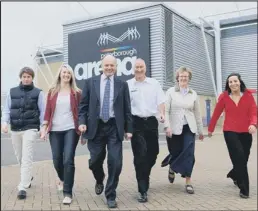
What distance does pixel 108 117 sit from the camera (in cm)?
487

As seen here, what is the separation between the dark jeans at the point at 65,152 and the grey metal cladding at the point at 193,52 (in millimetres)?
28251

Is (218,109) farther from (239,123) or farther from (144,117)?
(144,117)

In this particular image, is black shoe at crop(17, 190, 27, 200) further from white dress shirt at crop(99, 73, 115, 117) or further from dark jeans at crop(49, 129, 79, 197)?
white dress shirt at crop(99, 73, 115, 117)

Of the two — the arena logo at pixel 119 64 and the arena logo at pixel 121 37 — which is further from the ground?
the arena logo at pixel 121 37

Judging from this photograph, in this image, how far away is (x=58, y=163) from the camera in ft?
17.4

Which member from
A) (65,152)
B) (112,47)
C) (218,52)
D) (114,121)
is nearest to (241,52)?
(218,52)

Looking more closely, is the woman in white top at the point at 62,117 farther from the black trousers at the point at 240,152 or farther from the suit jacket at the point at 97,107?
the black trousers at the point at 240,152

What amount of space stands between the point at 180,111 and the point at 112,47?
96.7ft

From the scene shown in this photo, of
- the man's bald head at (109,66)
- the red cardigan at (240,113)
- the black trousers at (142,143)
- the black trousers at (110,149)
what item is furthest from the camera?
the red cardigan at (240,113)

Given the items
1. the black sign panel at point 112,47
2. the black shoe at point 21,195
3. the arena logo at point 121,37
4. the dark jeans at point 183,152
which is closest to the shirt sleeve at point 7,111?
the black shoe at point 21,195

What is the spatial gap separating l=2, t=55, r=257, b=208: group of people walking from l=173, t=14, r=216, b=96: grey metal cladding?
1075 inches

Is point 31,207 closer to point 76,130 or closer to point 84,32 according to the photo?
point 76,130

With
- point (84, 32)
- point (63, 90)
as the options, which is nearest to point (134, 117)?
point (63, 90)

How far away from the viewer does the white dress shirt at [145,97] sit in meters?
5.36
